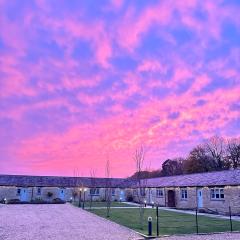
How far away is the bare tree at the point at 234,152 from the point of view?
224ft

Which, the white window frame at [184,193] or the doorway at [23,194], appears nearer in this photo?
the white window frame at [184,193]

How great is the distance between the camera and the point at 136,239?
14266mm

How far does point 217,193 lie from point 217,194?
93 mm

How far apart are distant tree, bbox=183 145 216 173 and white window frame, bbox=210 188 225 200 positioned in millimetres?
39860

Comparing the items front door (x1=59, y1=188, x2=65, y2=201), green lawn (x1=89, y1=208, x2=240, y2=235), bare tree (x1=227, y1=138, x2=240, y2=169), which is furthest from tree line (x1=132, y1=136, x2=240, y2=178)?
green lawn (x1=89, y1=208, x2=240, y2=235)

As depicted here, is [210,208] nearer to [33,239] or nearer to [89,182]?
[33,239]

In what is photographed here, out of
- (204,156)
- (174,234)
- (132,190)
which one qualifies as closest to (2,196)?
(132,190)

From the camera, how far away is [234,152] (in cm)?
7000

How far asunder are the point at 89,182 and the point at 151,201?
13.2m

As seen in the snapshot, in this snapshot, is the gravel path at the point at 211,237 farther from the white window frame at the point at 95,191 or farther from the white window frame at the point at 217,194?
the white window frame at the point at 95,191

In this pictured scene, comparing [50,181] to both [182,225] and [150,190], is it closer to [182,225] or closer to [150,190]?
[150,190]

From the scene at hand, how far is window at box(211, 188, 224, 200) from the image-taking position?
2998 cm

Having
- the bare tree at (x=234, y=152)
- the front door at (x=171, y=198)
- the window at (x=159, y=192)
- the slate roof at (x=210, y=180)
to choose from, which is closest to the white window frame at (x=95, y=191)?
the window at (x=159, y=192)

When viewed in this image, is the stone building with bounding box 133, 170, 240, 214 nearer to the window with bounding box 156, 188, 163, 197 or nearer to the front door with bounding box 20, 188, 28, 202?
the window with bounding box 156, 188, 163, 197
